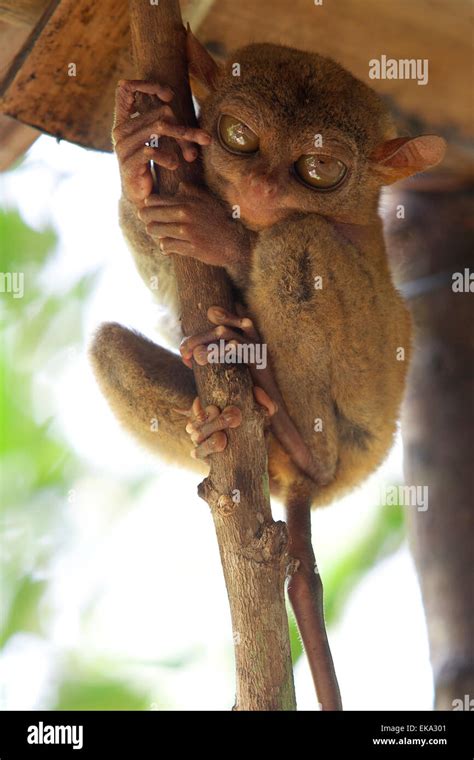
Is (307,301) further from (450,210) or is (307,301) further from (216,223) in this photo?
(450,210)

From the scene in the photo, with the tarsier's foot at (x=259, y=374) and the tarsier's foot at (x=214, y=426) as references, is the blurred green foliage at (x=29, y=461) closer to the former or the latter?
the tarsier's foot at (x=259, y=374)

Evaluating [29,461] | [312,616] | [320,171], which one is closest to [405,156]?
[320,171]

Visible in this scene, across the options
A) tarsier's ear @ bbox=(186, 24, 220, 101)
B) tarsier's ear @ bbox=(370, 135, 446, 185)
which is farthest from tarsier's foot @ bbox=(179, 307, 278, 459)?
tarsier's ear @ bbox=(186, 24, 220, 101)

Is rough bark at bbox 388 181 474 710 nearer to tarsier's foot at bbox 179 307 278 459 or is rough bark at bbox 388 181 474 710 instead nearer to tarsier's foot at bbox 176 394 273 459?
tarsier's foot at bbox 179 307 278 459

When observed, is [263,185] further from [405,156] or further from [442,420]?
[442,420]

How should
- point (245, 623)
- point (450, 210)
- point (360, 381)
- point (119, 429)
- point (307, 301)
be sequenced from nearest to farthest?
point (245, 623) → point (307, 301) → point (360, 381) → point (119, 429) → point (450, 210)

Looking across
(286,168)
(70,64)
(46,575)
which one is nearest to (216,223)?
(286,168)
